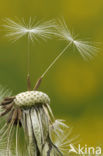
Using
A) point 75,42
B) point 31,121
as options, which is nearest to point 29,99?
point 31,121

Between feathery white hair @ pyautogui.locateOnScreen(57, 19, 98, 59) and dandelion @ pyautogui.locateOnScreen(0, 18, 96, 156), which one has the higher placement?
feathery white hair @ pyautogui.locateOnScreen(57, 19, 98, 59)

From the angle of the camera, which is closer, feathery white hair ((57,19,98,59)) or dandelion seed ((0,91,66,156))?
dandelion seed ((0,91,66,156))

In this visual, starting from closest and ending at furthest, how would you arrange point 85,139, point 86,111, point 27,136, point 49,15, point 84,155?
1. point 27,136
2. point 84,155
3. point 85,139
4. point 86,111
5. point 49,15

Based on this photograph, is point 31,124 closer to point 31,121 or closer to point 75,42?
point 31,121

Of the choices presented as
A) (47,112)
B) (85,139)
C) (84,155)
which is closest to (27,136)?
(47,112)

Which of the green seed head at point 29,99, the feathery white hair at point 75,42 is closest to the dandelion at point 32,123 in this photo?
the green seed head at point 29,99

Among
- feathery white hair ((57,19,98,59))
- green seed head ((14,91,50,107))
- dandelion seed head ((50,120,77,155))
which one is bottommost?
dandelion seed head ((50,120,77,155))

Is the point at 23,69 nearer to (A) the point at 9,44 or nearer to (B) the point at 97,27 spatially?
(A) the point at 9,44

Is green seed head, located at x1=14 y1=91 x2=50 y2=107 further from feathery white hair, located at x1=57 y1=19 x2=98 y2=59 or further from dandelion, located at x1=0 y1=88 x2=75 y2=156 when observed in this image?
feathery white hair, located at x1=57 y1=19 x2=98 y2=59

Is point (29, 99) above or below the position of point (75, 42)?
below

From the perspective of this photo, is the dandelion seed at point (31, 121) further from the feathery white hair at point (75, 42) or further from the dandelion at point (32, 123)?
the feathery white hair at point (75, 42)

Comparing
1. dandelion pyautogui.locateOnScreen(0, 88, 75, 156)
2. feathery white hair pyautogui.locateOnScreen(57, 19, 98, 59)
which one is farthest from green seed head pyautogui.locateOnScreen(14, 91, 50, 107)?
feathery white hair pyautogui.locateOnScreen(57, 19, 98, 59)
